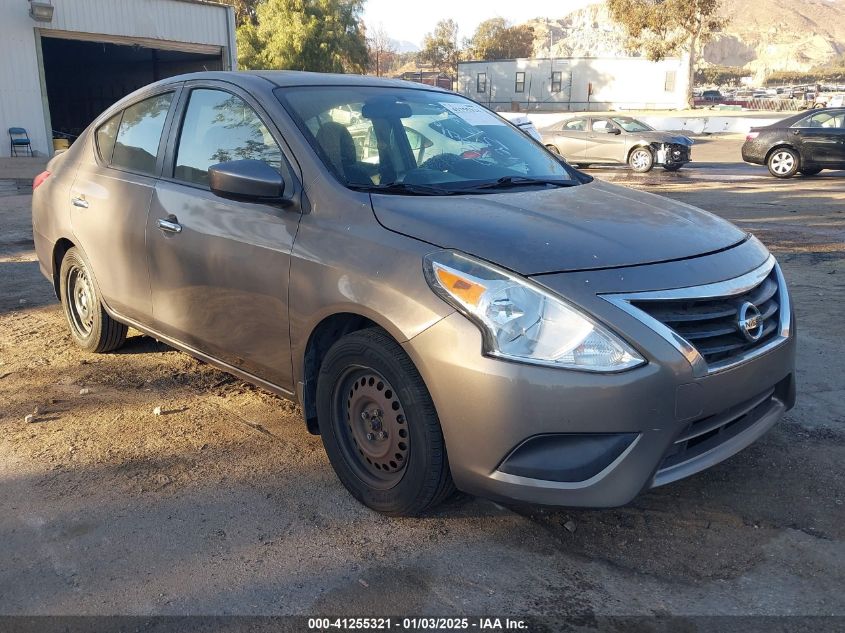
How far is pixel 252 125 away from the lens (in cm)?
364

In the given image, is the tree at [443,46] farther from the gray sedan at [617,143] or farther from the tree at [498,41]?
the gray sedan at [617,143]

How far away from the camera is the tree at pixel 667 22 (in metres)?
47.7

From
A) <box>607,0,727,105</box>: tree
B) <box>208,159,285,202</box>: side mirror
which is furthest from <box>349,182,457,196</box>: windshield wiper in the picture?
<box>607,0,727,105</box>: tree

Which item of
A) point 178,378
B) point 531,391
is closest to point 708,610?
point 531,391

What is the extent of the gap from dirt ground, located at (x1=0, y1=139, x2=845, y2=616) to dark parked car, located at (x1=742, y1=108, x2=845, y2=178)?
552 inches

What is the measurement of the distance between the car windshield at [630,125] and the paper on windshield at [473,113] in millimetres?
15884

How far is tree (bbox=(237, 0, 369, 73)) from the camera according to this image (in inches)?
1630

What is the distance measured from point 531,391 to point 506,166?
1.68m

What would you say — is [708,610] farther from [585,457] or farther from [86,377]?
[86,377]

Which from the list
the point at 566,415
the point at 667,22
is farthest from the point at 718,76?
the point at 566,415

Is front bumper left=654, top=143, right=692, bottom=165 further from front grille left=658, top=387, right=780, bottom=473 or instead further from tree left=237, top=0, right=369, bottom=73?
tree left=237, top=0, right=369, bottom=73

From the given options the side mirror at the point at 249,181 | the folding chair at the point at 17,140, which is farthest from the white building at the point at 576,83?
the side mirror at the point at 249,181

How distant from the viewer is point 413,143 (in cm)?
377

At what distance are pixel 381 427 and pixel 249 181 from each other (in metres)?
1.17
